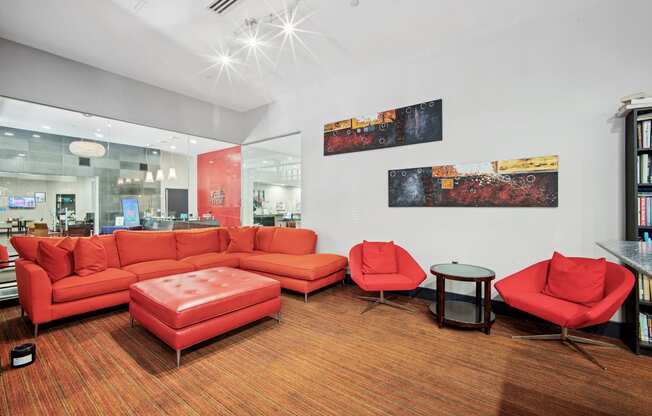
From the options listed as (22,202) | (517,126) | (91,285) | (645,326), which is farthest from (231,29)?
(645,326)

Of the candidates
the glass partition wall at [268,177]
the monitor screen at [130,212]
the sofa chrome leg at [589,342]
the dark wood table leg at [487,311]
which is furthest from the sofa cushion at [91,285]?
the sofa chrome leg at [589,342]

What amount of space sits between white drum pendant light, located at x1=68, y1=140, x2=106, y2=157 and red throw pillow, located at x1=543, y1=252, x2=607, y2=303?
6.40 meters

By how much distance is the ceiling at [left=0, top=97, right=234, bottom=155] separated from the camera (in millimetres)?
3775

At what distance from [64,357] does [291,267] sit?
7.94 ft

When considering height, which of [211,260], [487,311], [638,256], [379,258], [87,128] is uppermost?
[87,128]

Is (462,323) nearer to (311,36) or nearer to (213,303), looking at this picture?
(213,303)

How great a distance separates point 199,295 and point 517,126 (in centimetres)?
393

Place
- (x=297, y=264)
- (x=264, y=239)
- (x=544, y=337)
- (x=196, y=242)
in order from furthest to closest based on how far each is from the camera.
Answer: (x=264, y=239)
(x=196, y=242)
(x=297, y=264)
(x=544, y=337)

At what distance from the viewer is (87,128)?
173 inches

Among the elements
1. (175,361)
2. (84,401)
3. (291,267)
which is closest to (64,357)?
(84,401)

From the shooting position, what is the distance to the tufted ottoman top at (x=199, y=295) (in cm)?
240

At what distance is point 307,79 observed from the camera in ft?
15.6

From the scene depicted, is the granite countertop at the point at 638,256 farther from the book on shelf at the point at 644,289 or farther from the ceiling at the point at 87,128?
the ceiling at the point at 87,128

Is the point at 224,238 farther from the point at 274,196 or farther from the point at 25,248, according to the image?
the point at 25,248
